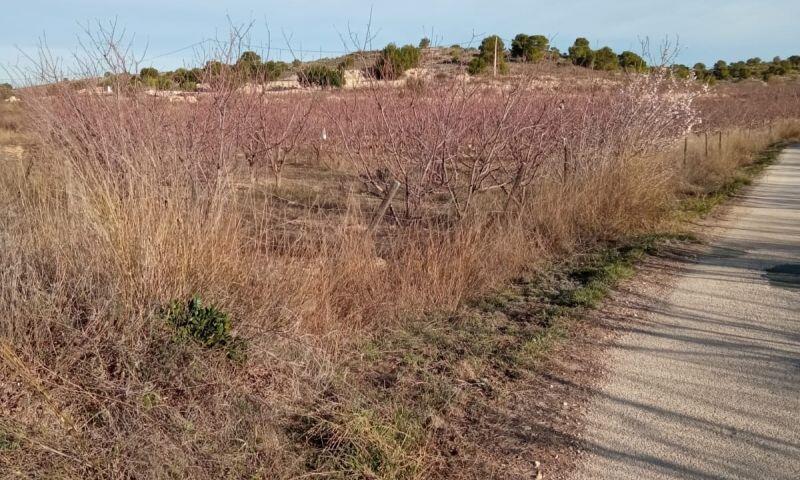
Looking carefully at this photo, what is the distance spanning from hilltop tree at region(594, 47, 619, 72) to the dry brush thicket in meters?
2.15

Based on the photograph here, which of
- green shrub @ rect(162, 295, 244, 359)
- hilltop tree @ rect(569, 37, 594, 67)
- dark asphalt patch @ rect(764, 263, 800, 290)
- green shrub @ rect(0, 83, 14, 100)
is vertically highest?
hilltop tree @ rect(569, 37, 594, 67)

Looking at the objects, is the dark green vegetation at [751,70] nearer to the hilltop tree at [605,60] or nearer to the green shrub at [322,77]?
the hilltop tree at [605,60]

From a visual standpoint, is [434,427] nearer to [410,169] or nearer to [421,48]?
[410,169]

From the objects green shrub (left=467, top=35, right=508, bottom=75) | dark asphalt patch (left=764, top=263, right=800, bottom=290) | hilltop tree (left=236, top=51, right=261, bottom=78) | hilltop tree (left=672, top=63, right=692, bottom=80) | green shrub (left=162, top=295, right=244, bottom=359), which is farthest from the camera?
hilltop tree (left=672, top=63, right=692, bottom=80)

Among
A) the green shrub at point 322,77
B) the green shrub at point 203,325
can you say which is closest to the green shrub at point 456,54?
the green shrub at point 322,77

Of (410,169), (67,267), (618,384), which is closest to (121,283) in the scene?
(67,267)

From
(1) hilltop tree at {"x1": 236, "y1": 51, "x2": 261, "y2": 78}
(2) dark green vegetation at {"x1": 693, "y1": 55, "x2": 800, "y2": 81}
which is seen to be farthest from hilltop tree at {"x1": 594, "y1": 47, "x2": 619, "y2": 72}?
(2) dark green vegetation at {"x1": 693, "y1": 55, "x2": 800, "y2": 81}

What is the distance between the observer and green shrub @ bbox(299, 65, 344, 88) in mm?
9234

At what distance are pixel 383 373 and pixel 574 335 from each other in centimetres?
183

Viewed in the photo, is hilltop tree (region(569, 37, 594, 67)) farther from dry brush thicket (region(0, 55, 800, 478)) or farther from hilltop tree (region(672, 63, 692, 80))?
hilltop tree (region(672, 63, 692, 80))

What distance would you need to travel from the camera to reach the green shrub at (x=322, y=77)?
9234 mm

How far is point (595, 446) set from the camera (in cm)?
385

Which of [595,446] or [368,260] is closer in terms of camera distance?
[595,446]

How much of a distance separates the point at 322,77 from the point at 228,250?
16.2ft
